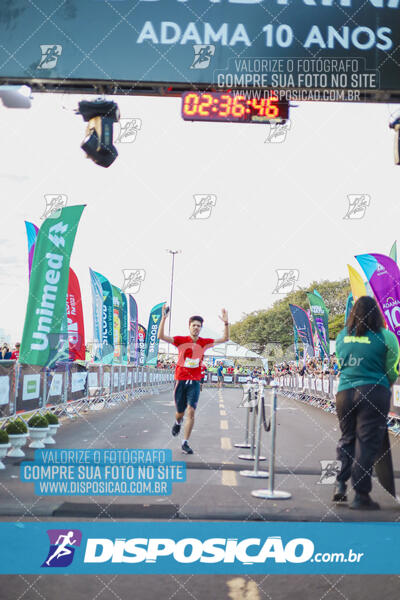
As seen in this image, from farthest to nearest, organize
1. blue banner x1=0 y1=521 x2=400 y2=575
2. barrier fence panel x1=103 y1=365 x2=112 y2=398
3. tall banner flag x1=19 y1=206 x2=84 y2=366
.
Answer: barrier fence panel x1=103 y1=365 x2=112 y2=398, tall banner flag x1=19 y1=206 x2=84 y2=366, blue banner x1=0 y1=521 x2=400 y2=575

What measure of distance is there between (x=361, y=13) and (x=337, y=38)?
1.75 feet

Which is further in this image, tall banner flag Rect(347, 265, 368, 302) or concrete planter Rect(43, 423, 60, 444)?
tall banner flag Rect(347, 265, 368, 302)

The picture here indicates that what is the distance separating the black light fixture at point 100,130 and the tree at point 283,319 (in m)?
58.4

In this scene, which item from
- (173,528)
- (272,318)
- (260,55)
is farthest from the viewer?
(272,318)

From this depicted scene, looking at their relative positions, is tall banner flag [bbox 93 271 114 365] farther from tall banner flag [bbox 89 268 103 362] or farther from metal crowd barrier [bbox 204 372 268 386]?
metal crowd barrier [bbox 204 372 268 386]

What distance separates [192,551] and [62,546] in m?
0.79

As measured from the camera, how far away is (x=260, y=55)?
761 cm

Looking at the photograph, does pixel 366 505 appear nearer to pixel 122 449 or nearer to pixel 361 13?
pixel 122 449

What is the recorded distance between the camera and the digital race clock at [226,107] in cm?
765

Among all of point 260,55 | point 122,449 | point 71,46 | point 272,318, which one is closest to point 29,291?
point 122,449

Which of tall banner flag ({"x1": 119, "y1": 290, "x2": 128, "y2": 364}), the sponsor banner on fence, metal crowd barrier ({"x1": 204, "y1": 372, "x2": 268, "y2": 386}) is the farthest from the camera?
metal crowd barrier ({"x1": 204, "y1": 372, "x2": 268, "y2": 386})

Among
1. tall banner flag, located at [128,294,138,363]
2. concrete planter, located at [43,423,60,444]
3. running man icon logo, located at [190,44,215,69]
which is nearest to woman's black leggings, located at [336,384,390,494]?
running man icon logo, located at [190,44,215,69]

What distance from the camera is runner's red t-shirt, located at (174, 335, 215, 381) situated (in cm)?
865

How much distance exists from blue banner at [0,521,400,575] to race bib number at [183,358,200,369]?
4.51 meters
